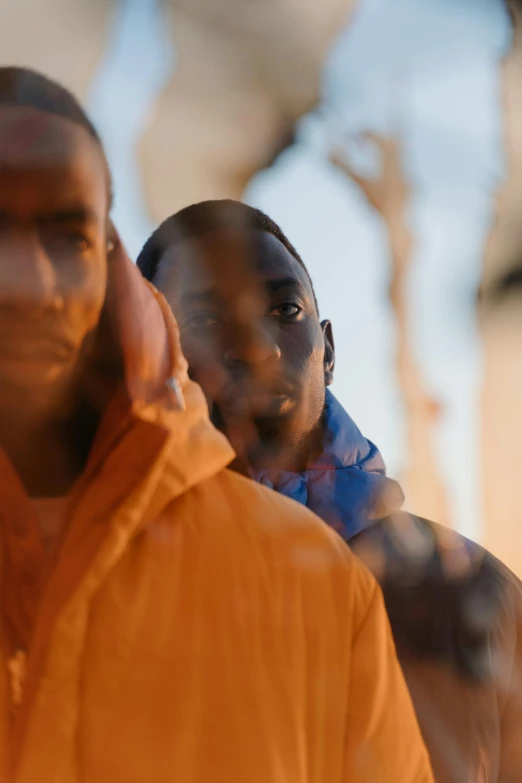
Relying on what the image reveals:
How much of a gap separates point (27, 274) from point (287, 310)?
18 centimetres

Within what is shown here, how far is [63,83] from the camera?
0.35 metres

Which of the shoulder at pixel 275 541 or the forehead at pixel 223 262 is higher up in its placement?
the forehead at pixel 223 262

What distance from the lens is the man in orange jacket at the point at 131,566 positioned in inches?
11.5

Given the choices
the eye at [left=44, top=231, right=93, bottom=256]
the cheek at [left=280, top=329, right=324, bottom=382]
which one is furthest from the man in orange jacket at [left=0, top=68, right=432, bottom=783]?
the cheek at [left=280, top=329, right=324, bottom=382]

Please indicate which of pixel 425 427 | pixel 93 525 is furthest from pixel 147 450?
pixel 425 427

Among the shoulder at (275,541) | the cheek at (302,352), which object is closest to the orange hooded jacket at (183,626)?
the shoulder at (275,541)

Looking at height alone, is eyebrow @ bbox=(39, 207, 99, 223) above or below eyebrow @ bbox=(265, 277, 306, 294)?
above

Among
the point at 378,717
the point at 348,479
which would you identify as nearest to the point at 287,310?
the point at 348,479

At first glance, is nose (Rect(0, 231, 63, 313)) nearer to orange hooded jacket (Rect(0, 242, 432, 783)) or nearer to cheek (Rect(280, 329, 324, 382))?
orange hooded jacket (Rect(0, 242, 432, 783))

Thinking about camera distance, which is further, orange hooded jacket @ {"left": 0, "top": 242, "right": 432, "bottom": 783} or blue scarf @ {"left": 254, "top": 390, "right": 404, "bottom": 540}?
blue scarf @ {"left": 254, "top": 390, "right": 404, "bottom": 540}

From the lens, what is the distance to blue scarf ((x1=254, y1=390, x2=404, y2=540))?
0.42 m

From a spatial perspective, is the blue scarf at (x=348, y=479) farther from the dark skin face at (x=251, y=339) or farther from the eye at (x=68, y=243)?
the eye at (x=68, y=243)

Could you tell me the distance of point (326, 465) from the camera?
44 centimetres

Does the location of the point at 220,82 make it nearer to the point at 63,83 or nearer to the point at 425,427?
the point at 63,83
